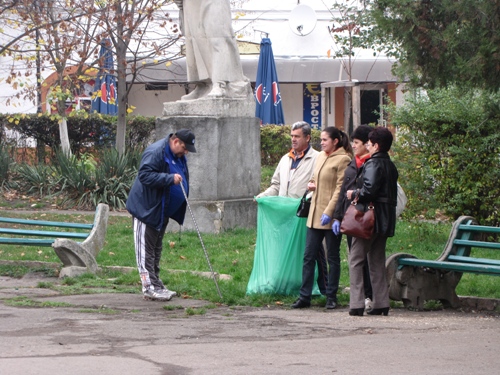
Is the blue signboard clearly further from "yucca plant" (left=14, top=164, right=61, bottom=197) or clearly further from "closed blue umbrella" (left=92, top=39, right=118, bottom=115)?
"yucca plant" (left=14, top=164, right=61, bottom=197)

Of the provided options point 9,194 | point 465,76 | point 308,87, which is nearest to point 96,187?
point 9,194

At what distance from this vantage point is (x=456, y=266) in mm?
8680

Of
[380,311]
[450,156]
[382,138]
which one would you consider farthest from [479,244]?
[450,156]

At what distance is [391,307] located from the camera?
373 inches

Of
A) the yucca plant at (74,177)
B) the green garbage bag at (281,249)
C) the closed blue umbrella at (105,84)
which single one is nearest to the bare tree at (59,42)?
the closed blue umbrella at (105,84)

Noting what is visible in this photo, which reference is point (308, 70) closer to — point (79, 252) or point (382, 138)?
point (79, 252)

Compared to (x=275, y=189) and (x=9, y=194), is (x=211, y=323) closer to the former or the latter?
(x=275, y=189)

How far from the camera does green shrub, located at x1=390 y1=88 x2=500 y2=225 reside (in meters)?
12.0

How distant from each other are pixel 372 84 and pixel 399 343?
23.3 metres

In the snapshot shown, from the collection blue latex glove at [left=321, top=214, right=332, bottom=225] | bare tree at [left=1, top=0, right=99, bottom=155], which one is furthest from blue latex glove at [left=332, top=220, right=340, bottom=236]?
bare tree at [left=1, top=0, right=99, bottom=155]

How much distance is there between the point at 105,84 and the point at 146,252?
15686 millimetres

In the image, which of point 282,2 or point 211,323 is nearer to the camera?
point 211,323

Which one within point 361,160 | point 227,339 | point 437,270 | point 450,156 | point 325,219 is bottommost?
point 227,339

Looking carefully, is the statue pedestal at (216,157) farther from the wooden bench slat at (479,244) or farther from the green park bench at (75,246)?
the wooden bench slat at (479,244)
